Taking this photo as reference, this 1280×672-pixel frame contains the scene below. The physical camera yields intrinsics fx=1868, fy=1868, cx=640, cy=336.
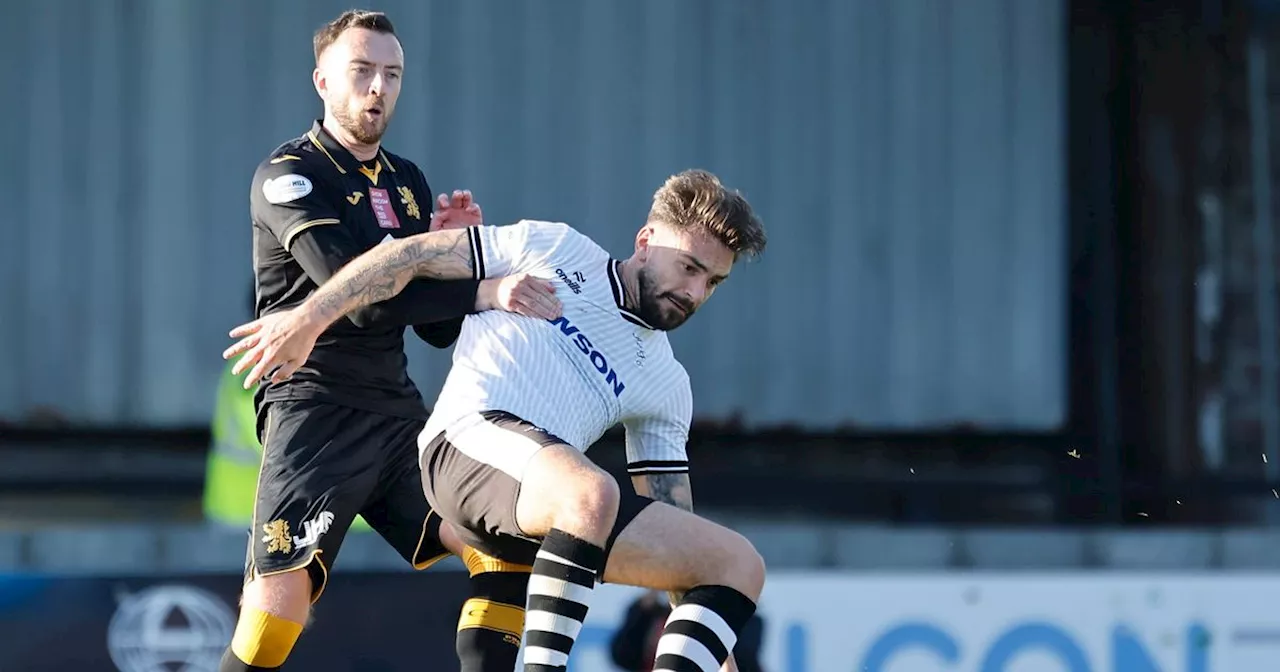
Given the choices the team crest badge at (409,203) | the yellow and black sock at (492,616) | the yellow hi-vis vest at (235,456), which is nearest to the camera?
the yellow and black sock at (492,616)

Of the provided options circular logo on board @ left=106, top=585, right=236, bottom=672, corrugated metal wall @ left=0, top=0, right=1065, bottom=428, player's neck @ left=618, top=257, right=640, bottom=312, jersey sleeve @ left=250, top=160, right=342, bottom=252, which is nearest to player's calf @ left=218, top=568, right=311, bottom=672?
jersey sleeve @ left=250, top=160, right=342, bottom=252

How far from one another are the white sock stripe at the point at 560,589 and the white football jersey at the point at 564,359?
1.28 ft

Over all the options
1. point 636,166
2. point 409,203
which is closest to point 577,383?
point 409,203

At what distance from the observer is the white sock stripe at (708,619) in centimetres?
368

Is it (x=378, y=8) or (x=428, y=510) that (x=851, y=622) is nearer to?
(x=428, y=510)

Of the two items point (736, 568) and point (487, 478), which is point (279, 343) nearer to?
point (487, 478)

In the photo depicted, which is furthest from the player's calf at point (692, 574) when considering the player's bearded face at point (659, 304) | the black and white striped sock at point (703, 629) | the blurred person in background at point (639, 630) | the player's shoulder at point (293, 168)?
the blurred person in background at point (639, 630)

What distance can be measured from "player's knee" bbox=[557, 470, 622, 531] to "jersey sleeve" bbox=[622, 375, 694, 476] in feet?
1.59

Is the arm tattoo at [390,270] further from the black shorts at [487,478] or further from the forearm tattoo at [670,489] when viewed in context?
the forearm tattoo at [670,489]

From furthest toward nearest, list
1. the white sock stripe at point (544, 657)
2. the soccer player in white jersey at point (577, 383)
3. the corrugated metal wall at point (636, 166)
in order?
1. the corrugated metal wall at point (636, 166)
2. the soccer player in white jersey at point (577, 383)
3. the white sock stripe at point (544, 657)

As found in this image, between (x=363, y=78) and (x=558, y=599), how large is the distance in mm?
1418

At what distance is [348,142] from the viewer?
446 cm

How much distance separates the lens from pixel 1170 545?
676cm

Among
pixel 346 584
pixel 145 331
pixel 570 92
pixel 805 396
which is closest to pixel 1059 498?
pixel 805 396
